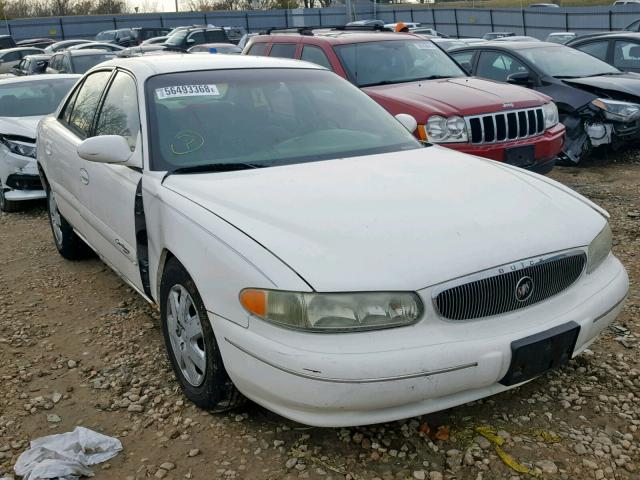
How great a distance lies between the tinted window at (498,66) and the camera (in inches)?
348

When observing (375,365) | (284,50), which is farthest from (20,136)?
(375,365)

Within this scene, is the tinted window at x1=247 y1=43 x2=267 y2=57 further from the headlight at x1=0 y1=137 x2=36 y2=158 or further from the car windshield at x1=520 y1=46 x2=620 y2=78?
the car windshield at x1=520 y1=46 x2=620 y2=78

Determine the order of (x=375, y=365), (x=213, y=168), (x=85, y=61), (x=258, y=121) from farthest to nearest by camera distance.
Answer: (x=85, y=61) < (x=258, y=121) < (x=213, y=168) < (x=375, y=365)

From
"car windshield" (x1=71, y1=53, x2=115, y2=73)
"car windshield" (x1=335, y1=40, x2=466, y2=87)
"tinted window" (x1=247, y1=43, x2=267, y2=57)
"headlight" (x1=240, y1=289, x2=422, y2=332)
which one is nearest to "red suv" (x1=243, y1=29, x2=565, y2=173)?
"car windshield" (x1=335, y1=40, x2=466, y2=87)

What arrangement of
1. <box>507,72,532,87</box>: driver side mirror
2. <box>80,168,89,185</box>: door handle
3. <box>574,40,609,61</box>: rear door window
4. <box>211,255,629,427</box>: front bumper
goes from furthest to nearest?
<box>574,40,609,61</box>: rear door window, <box>507,72,532,87</box>: driver side mirror, <box>80,168,89,185</box>: door handle, <box>211,255,629,427</box>: front bumper

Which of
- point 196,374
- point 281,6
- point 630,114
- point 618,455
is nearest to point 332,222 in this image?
point 196,374

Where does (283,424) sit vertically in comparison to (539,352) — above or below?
below

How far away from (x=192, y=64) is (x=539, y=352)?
102 inches

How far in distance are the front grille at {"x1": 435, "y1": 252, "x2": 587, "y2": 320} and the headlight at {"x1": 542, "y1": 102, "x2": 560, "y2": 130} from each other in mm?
4373

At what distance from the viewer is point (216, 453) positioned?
2.79m

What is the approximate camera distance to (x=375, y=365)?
7.71 feet

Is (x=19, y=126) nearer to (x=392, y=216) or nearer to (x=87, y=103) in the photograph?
(x=87, y=103)

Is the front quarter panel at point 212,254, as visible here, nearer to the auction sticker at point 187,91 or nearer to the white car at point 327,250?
the white car at point 327,250

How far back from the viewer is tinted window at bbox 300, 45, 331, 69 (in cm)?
729
